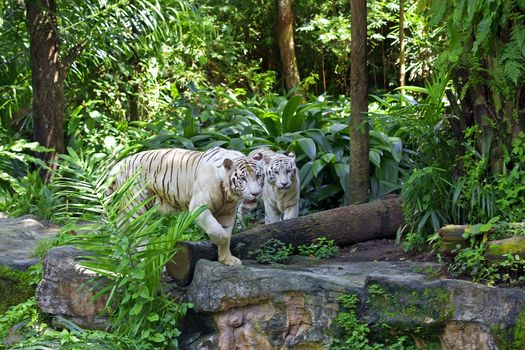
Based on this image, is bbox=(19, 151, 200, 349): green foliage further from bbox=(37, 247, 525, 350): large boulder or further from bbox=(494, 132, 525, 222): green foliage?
bbox=(494, 132, 525, 222): green foliage

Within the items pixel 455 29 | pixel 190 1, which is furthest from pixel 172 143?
pixel 455 29

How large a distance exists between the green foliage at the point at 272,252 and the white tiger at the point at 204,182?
0.43 metres

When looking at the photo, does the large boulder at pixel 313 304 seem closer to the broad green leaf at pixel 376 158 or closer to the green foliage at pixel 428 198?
the green foliage at pixel 428 198

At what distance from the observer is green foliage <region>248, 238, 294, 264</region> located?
21.7 ft

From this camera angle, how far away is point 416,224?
6734 mm

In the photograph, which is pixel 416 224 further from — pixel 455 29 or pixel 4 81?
pixel 4 81

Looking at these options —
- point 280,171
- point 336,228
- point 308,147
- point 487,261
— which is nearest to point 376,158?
point 308,147

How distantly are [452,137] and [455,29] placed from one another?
40.5 inches

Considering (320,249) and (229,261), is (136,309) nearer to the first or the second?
(229,261)

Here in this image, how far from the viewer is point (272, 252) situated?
268 inches

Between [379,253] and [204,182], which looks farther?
[379,253]

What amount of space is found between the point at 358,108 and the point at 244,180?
6.36ft

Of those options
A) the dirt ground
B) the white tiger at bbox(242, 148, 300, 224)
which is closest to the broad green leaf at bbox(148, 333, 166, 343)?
the dirt ground

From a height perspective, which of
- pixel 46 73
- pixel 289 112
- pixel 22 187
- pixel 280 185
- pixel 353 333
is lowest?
pixel 353 333
